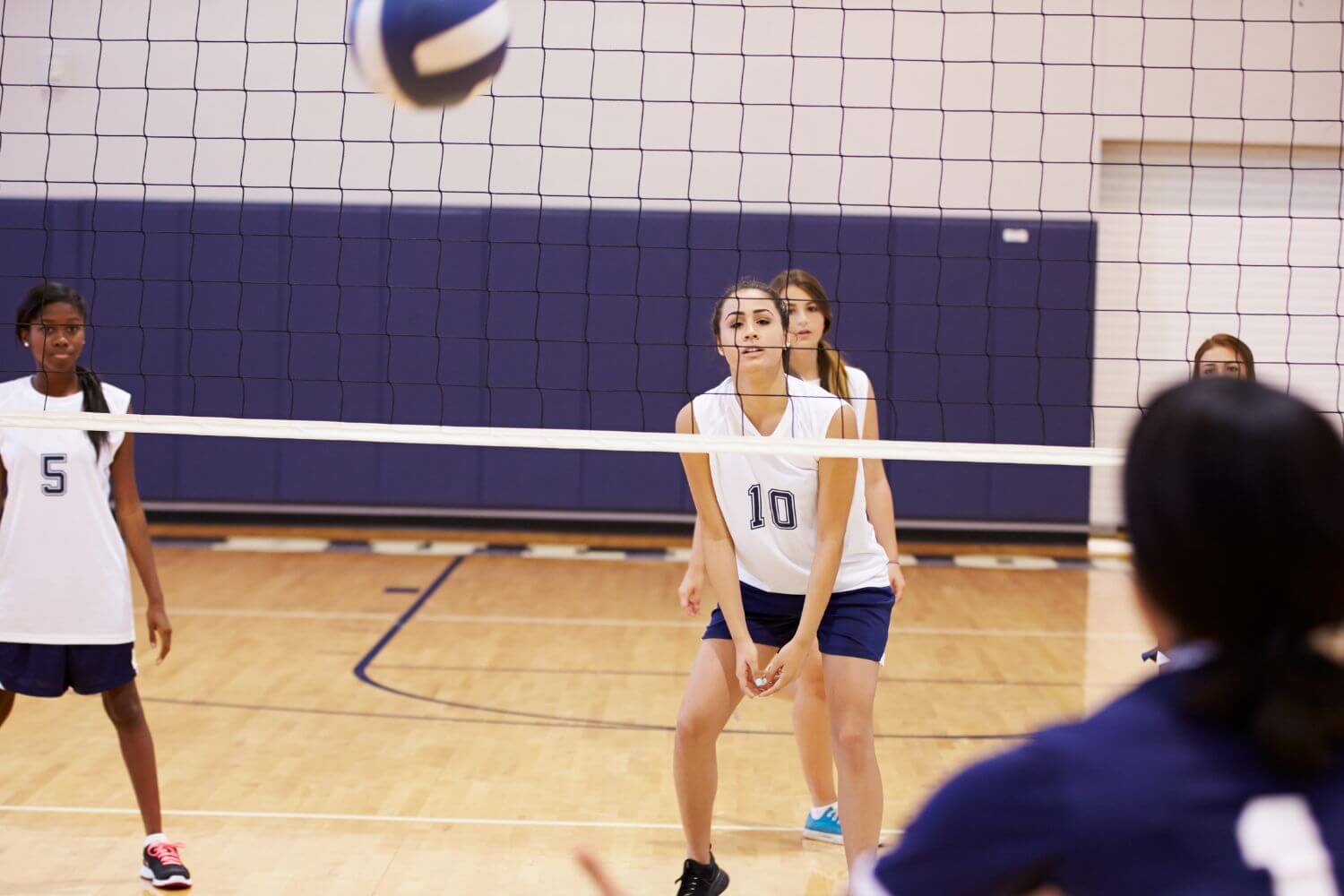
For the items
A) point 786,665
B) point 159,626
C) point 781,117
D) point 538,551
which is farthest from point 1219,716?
point 781,117

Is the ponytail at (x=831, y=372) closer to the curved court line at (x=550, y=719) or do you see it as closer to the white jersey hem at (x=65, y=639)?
the curved court line at (x=550, y=719)

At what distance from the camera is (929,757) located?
4883mm

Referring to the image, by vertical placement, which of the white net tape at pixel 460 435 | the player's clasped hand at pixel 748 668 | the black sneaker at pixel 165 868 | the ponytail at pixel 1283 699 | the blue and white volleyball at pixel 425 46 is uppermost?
the blue and white volleyball at pixel 425 46

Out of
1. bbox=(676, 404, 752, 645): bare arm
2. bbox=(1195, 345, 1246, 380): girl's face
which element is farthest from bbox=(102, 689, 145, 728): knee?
bbox=(1195, 345, 1246, 380): girl's face

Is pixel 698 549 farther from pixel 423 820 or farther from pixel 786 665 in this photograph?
pixel 423 820

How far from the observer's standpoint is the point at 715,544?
338cm

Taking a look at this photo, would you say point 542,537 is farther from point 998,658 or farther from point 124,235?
point 998,658

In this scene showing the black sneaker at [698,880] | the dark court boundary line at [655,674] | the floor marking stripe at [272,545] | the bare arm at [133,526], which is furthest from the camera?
the floor marking stripe at [272,545]

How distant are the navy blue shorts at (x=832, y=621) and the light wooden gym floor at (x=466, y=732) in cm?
76

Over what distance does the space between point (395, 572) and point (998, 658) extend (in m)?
3.69

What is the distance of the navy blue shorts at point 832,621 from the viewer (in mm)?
3297

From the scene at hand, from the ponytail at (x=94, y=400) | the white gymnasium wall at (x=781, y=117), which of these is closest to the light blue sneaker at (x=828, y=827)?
the ponytail at (x=94, y=400)

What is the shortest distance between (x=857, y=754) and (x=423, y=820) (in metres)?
1.50

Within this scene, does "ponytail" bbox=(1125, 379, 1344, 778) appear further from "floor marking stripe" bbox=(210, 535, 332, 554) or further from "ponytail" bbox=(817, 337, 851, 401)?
"floor marking stripe" bbox=(210, 535, 332, 554)
